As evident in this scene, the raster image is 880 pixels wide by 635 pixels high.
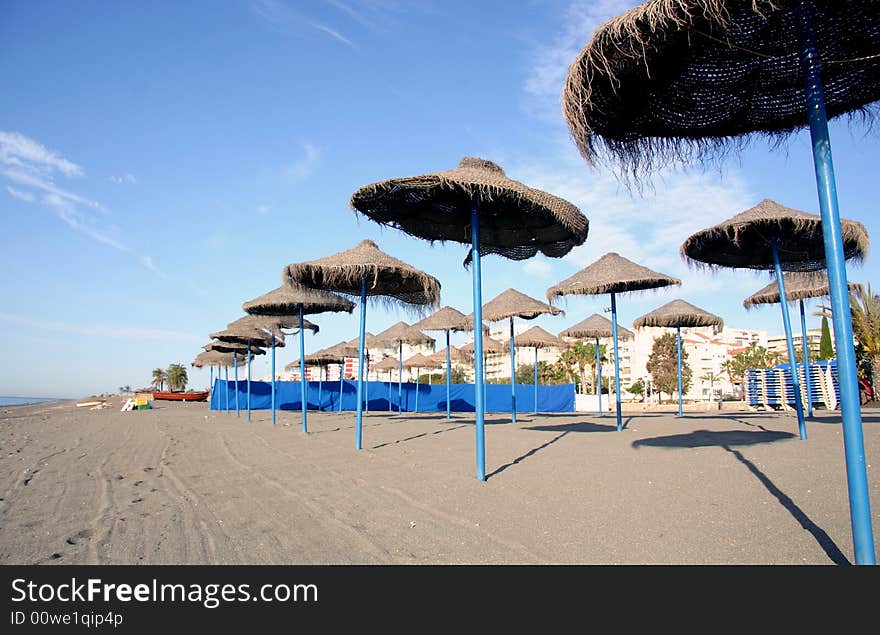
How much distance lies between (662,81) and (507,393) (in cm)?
2486

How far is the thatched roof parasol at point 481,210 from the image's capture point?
18.0ft

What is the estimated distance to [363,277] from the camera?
8.47 m

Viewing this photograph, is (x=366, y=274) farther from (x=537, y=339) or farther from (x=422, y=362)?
(x=422, y=362)

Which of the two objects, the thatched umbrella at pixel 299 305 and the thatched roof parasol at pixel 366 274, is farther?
the thatched umbrella at pixel 299 305

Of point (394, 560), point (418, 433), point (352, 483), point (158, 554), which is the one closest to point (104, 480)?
point (352, 483)

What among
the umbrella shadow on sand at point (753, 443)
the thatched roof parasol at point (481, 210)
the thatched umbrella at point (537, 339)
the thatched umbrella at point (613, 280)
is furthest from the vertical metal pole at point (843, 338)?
the thatched umbrella at point (537, 339)

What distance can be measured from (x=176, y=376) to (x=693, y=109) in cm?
9250

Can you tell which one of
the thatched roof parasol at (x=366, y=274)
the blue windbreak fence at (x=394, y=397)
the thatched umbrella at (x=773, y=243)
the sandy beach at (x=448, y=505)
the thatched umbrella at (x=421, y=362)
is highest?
the thatched umbrella at (x=773, y=243)

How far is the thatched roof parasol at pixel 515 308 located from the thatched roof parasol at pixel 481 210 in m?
6.60

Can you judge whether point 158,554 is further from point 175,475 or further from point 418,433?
point 418,433

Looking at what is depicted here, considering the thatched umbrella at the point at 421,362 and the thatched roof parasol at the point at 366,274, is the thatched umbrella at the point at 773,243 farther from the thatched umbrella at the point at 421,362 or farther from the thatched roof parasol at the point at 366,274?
the thatched umbrella at the point at 421,362

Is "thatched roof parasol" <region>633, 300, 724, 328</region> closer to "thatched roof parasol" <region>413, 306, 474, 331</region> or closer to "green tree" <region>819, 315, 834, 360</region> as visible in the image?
"thatched roof parasol" <region>413, 306, 474, 331</region>

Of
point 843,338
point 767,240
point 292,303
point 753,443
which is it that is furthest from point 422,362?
point 843,338

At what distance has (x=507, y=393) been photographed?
27.8 meters
